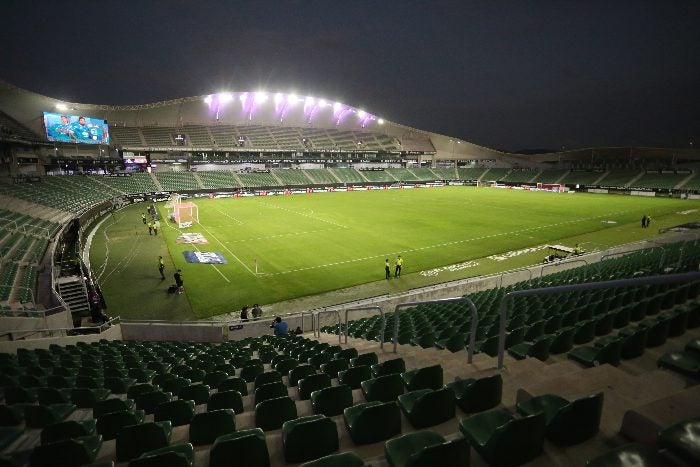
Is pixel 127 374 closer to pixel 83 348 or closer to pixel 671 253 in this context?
pixel 83 348

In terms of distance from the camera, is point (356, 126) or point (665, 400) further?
point (356, 126)

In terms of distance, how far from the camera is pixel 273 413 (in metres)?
4.27

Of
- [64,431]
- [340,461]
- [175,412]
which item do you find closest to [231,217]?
[175,412]

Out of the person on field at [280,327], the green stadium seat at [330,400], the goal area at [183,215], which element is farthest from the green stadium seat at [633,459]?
the goal area at [183,215]

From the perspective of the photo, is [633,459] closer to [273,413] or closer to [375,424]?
[375,424]

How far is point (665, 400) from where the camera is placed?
2.90m

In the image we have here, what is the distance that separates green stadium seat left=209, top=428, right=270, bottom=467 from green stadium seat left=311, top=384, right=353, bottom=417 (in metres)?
1.35

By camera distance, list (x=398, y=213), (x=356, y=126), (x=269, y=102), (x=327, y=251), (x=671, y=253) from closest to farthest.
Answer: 1. (x=671, y=253)
2. (x=327, y=251)
3. (x=398, y=213)
4. (x=269, y=102)
5. (x=356, y=126)

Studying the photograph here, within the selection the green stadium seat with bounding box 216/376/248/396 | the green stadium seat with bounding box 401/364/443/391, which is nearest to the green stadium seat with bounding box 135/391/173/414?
the green stadium seat with bounding box 216/376/248/396

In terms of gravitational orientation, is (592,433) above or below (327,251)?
above

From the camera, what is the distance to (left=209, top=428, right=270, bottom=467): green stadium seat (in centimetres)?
294

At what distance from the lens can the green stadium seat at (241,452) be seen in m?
2.94

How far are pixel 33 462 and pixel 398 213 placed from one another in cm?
4744

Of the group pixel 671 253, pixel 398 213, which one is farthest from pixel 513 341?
pixel 398 213
